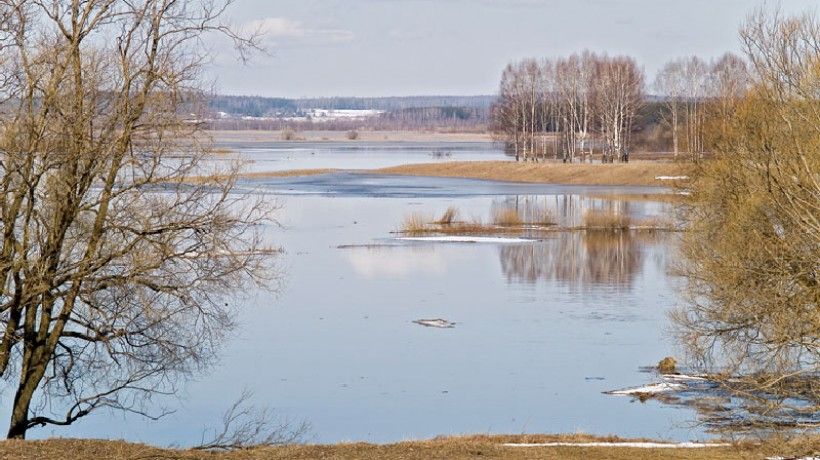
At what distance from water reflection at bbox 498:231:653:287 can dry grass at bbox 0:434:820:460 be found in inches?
666

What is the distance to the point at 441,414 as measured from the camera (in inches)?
710

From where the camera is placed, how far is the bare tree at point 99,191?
13.8 m

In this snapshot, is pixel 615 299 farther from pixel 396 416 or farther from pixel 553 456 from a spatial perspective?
pixel 553 456

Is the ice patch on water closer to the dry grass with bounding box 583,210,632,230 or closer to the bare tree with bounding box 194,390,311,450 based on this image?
the dry grass with bounding box 583,210,632,230

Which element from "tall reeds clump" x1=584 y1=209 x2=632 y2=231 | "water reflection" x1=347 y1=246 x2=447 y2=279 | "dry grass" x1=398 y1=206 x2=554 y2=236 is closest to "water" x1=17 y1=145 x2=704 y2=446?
"water reflection" x1=347 y1=246 x2=447 y2=279

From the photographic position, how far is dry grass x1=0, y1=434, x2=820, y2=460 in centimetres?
1086

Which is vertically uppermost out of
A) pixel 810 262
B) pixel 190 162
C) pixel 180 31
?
pixel 180 31

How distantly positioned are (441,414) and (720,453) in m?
5.33

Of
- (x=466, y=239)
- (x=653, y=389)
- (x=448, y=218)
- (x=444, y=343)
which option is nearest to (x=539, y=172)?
(x=448, y=218)

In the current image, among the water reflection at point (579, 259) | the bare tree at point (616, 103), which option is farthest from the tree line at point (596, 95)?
the water reflection at point (579, 259)

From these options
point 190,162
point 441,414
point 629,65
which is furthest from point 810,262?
point 629,65

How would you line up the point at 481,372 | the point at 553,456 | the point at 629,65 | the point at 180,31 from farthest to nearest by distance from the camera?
the point at 629,65 < the point at 481,372 < the point at 180,31 < the point at 553,456

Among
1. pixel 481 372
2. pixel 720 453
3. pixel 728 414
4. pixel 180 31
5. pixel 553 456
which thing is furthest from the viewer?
pixel 481 372

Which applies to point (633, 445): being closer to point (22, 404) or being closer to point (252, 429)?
point (252, 429)
